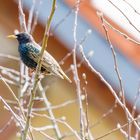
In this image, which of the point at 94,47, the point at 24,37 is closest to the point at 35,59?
the point at 24,37

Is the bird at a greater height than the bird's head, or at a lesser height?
lesser

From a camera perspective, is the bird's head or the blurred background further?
the blurred background

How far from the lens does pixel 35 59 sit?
3.85 meters

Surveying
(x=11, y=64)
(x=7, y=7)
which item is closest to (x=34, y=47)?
(x=7, y=7)

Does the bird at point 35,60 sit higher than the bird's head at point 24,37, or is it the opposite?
the bird's head at point 24,37

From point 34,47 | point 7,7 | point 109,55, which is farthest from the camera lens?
point 7,7

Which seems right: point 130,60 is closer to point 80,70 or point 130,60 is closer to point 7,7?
point 80,70

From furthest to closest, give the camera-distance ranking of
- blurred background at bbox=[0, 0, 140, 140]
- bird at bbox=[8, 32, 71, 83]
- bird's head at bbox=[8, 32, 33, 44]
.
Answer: blurred background at bbox=[0, 0, 140, 140] → bird's head at bbox=[8, 32, 33, 44] → bird at bbox=[8, 32, 71, 83]

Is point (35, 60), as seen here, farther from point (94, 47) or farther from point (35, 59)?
point (94, 47)

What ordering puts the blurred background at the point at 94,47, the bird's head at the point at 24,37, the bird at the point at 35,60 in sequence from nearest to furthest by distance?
the bird at the point at 35,60
the bird's head at the point at 24,37
the blurred background at the point at 94,47

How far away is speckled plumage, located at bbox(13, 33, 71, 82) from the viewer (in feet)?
12.5

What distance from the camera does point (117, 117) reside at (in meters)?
5.67

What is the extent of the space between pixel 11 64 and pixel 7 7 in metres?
0.79

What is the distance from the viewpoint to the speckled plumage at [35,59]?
381cm
